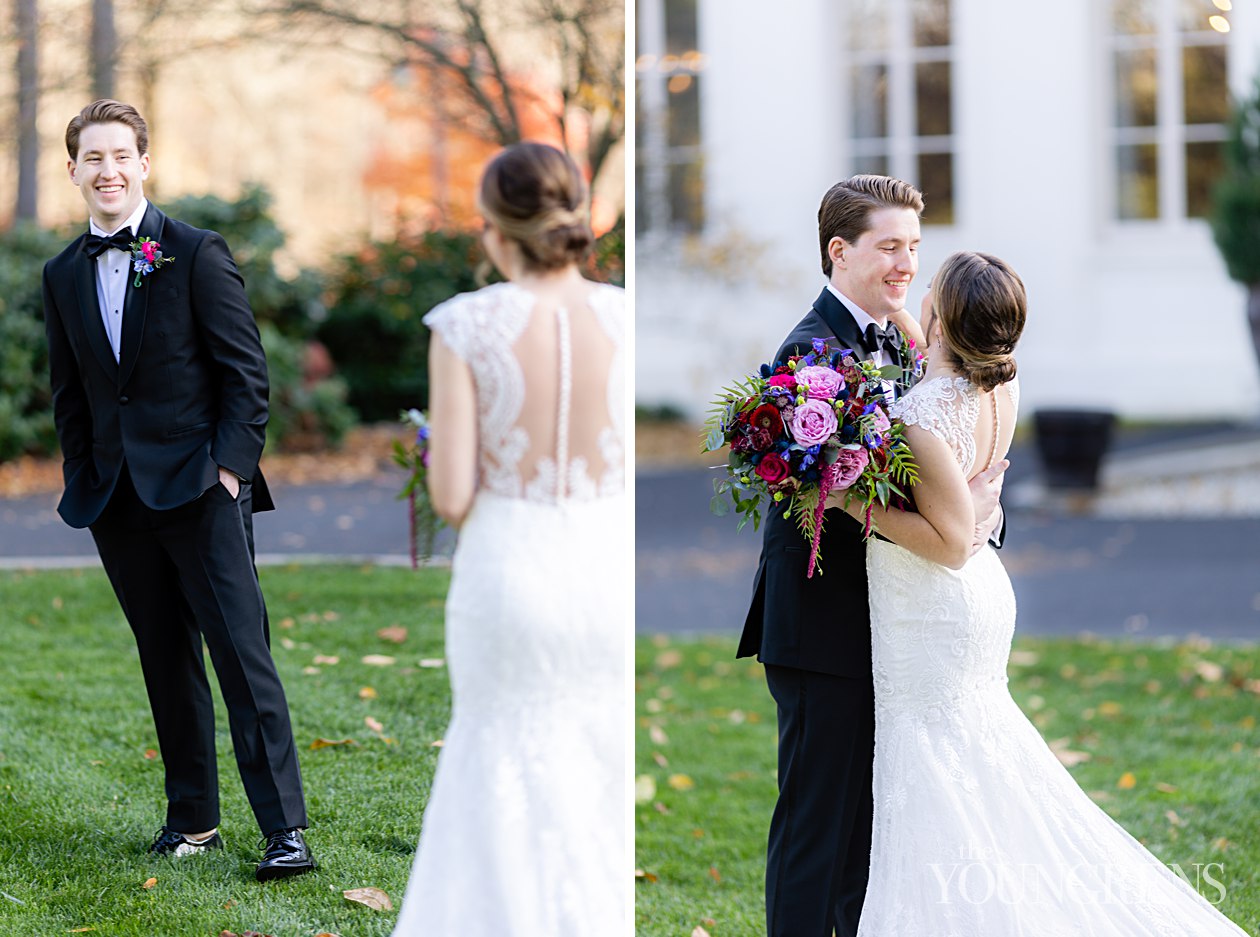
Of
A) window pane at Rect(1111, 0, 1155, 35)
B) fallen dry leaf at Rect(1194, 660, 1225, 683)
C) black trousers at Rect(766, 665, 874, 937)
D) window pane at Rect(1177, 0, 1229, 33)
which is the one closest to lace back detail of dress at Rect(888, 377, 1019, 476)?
black trousers at Rect(766, 665, 874, 937)

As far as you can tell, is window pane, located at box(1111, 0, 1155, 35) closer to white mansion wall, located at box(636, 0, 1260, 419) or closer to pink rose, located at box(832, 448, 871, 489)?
white mansion wall, located at box(636, 0, 1260, 419)

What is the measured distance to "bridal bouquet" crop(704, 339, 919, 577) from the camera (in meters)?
3.22

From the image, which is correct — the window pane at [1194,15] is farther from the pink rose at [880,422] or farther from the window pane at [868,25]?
the pink rose at [880,422]

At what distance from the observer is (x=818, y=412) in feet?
10.5

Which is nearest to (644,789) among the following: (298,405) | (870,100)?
(298,405)

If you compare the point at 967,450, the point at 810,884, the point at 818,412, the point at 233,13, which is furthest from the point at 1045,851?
the point at 233,13

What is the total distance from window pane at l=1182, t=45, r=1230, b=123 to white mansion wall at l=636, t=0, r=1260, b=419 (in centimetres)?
30

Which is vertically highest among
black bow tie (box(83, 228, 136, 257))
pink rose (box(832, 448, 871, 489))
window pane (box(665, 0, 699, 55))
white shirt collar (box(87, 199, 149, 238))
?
window pane (box(665, 0, 699, 55))

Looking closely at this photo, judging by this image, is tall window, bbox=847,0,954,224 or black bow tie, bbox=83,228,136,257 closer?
black bow tie, bbox=83,228,136,257

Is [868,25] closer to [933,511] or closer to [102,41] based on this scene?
[102,41]

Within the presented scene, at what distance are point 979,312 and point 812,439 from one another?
0.52 metres

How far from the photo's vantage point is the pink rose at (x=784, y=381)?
329cm

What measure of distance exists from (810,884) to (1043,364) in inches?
417

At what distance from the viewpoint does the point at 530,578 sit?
298 cm
